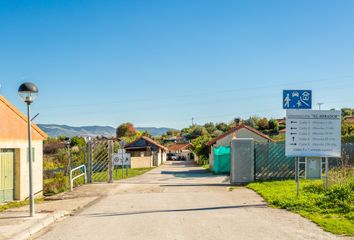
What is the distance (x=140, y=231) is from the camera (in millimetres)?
9008

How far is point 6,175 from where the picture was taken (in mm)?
15336

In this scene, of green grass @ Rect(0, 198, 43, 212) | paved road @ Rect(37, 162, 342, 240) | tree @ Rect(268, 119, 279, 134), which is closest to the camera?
paved road @ Rect(37, 162, 342, 240)

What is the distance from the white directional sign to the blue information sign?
277 millimetres

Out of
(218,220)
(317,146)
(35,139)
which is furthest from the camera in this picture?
(35,139)

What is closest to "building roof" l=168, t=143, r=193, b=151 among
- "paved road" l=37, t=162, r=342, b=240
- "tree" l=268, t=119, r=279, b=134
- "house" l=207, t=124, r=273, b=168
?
"tree" l=268, t=119, r=279, b=134

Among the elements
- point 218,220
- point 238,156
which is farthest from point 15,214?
point 238,156

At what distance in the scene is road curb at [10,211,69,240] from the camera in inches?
334

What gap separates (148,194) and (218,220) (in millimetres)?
6233

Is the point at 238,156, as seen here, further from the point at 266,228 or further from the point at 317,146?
the point at 266,228

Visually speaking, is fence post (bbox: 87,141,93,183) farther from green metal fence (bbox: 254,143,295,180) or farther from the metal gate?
green metal fence (bbox: 254,143,295,180)

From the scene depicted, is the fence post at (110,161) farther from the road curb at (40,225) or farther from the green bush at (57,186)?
the road curb at (40,225)

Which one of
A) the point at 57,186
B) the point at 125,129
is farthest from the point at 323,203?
the point at 125,129

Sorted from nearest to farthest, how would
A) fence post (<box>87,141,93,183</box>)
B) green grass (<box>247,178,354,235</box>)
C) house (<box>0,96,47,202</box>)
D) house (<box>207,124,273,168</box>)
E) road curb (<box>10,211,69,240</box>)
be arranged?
1. road curb (<box>10,211,69,240</box>)
2. green grass (<box>247,178,354,235</box>)
3. house (<box>0,96,47,202</box>)
4. fence post (<box>87,141,93,183</box>)
5. house (<box>207,124,273,168</box>)

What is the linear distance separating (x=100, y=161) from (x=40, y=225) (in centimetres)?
1263
